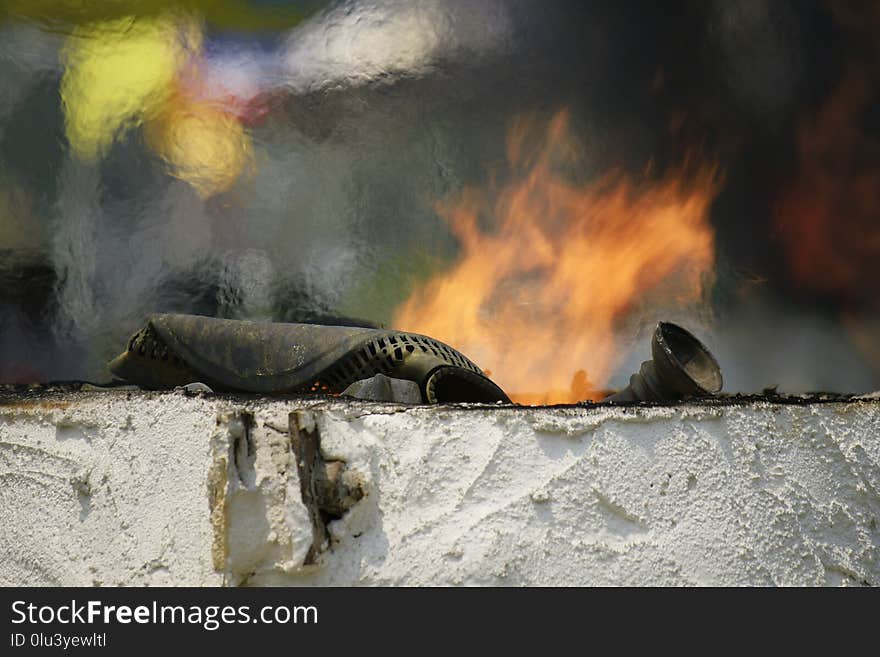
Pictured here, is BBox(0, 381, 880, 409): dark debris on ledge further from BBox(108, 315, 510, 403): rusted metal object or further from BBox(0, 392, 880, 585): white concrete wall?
BBox(108, 315, 510, 403): rusted metal object

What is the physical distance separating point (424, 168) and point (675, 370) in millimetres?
1439

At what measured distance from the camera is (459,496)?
5.21 feet

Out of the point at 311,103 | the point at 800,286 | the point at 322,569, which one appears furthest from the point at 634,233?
the point at 322,569

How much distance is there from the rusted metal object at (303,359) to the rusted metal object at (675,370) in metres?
0.32

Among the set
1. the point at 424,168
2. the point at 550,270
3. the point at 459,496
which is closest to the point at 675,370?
the point at 459,496

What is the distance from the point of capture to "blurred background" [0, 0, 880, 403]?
127 inches

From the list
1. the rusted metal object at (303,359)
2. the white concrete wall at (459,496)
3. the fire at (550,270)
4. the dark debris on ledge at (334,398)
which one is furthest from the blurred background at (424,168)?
the white concrete wall at (459,496)

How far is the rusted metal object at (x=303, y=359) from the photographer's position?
2.13 meters

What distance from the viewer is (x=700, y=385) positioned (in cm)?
210

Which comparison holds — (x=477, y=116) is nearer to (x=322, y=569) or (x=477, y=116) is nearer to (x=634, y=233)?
(x=634, y=233)

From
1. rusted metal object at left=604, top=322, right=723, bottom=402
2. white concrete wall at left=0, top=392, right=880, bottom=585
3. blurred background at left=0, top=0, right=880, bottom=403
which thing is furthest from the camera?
blurred background at left=0, top=0, right=880, bottom=403

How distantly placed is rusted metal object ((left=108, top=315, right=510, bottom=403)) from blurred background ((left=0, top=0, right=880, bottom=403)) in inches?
36.6

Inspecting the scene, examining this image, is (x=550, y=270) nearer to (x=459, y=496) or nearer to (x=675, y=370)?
(x=675, y=370)

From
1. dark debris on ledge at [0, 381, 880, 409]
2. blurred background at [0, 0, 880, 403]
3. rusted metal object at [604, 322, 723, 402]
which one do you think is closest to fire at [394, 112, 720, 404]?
blurred background at [0, 0, 880, 403]
